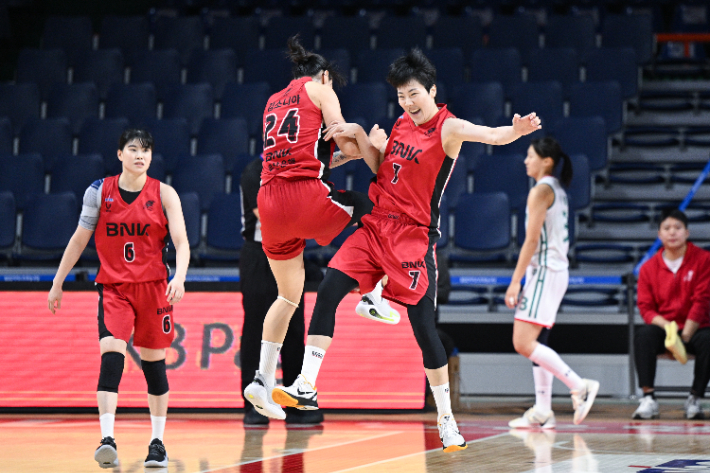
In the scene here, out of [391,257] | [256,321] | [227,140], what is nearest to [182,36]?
[227,140]

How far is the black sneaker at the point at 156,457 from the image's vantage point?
4.30 meters

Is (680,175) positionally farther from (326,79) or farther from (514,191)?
(326,79)

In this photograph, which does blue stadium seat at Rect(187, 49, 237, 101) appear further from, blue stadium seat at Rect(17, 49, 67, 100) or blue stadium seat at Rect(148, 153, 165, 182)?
blue stadium seat at Rect(148, 153, 165, 182)

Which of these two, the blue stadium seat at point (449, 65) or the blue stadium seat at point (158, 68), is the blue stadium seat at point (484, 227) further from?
the blue stadium seat at point (158, 68)

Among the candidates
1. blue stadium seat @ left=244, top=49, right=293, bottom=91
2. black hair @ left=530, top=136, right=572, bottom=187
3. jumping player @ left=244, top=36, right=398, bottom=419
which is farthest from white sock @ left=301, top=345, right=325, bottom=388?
blue stadium seat @ left=244, top=49, right=293, bottom=91

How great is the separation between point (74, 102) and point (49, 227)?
2.50 meters

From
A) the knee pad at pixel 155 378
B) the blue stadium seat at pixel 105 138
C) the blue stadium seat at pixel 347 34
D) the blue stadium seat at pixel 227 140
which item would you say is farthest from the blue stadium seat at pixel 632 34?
the knee pad at pixel 155 378

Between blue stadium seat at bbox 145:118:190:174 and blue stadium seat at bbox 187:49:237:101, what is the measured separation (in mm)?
1227

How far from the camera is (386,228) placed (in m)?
4.26

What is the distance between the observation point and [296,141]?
4.19m

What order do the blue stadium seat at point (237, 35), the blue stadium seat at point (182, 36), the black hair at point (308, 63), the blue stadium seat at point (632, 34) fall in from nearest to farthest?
the black hair at point (308, 63) → the blue stadium seat at point (632, 34) → the blue stadium seat at point (237, 35) → the blue stadium seat at point (182, 36)

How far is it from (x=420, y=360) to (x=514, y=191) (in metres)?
3.02

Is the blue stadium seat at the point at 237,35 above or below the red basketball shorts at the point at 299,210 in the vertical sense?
above

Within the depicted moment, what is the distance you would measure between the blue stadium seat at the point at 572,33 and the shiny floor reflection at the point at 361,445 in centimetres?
607
